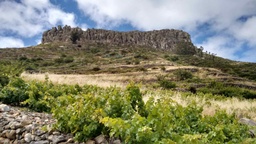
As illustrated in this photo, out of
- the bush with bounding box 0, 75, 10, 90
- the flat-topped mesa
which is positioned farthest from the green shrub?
the flat-topped mesa

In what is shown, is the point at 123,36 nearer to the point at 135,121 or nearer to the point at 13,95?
the point at 13,95

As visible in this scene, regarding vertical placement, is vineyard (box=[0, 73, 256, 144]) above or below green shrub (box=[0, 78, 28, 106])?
below

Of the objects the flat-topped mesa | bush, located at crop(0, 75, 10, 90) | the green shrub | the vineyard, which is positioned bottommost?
the vineyard

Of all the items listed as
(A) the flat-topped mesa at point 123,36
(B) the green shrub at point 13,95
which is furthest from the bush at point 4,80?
(A) the flat-topped mesa at point 123,36

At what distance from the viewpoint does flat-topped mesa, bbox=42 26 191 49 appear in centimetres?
12625

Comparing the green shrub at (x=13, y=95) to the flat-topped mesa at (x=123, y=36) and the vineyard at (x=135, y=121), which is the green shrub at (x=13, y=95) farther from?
the flat-topped mesa at (x=123, y=36)

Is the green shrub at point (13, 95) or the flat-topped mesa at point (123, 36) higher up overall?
the flat-topped mesa at point (123, 36)

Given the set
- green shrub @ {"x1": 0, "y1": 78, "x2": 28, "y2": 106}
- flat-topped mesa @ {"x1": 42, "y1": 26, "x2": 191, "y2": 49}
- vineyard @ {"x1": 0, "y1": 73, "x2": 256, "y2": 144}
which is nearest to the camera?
vineyard @ {"x1": 0, "y1": 73, "x2": 256, "y2": 144}

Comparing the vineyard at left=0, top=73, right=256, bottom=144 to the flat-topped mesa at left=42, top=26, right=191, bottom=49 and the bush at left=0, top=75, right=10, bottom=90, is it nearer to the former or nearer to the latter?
the bush at left=0, top=75, right=10, bottom=90

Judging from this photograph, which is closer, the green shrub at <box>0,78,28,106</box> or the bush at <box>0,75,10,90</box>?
the green shrub at <box>0,78,28,106</box>

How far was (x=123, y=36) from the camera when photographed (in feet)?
462

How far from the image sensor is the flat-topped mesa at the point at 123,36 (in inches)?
4970

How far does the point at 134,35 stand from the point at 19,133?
140 meters

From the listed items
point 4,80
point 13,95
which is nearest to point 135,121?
point 13,95
